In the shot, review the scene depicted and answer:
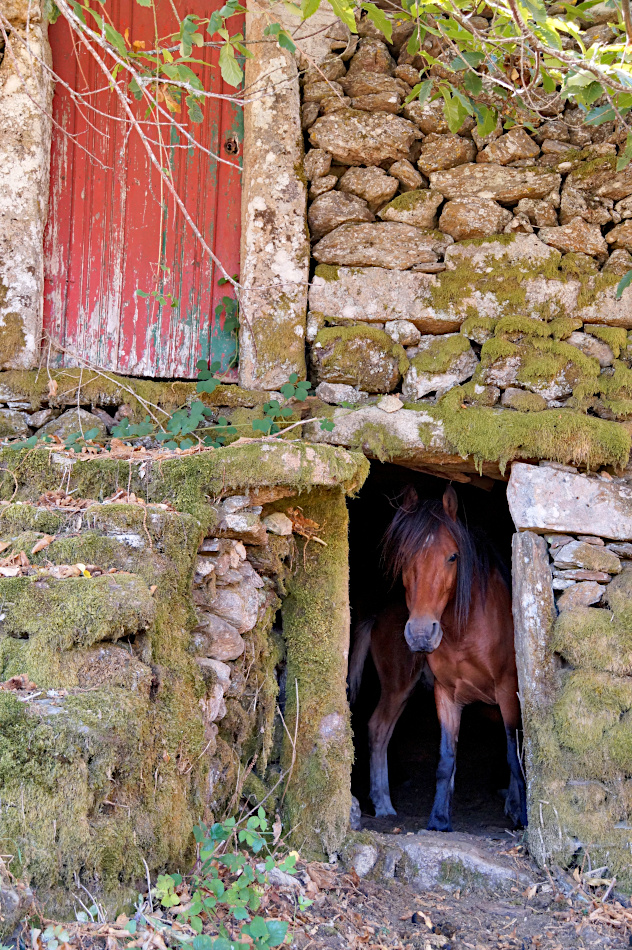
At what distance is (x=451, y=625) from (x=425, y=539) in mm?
677

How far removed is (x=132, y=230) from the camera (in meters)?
4.62

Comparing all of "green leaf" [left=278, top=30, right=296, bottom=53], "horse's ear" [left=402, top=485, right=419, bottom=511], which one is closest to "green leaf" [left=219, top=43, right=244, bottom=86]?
"green leaf" [left=278, top=30, right=296, bottom=53]

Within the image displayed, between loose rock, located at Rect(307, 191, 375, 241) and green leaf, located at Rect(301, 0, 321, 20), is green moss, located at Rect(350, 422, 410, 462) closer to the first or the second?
loose rock, located at Rect(307, 191, 375, 241)

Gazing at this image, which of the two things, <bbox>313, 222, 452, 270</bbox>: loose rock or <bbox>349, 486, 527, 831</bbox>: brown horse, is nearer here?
<bbox>313, 222, 452, 270</bbox>: loose rock

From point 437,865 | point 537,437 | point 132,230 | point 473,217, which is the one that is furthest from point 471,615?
point 132,230

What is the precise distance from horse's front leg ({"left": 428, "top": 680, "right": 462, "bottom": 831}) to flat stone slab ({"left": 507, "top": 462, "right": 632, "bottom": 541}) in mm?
1608

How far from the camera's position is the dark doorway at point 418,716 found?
5586mm

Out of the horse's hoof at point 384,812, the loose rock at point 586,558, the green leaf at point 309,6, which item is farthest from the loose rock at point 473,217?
the horse's hoof at point 384,812

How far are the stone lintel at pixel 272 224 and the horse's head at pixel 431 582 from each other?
4.35ft

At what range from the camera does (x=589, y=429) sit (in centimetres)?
420

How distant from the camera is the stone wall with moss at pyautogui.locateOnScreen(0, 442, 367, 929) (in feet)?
7.62

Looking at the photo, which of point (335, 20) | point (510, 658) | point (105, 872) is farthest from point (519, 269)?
point (105, 872)

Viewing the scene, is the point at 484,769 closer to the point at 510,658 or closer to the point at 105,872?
the point at 510,658

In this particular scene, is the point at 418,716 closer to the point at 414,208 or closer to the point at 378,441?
the point at 378,441
